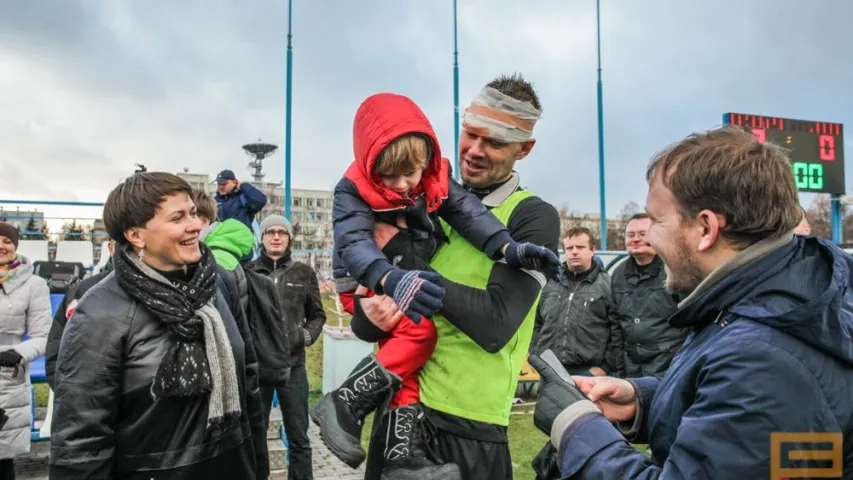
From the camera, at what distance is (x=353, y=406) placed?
6.17 ft

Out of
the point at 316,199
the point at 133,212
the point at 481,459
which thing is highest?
the point at 316,199

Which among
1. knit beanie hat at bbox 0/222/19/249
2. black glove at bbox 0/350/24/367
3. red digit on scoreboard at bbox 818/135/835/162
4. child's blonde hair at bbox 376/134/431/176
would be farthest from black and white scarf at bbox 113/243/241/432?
red digit on scoreboard at bbox 818/135/835/162

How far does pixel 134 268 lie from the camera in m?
2.59

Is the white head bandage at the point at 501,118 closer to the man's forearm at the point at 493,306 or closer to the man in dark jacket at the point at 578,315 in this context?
the man's forearm at the point at 493,306

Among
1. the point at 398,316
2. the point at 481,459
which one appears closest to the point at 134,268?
the point at 398,316

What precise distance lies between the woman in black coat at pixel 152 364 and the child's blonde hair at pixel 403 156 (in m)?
1.31

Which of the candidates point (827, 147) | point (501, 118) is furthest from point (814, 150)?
point (501, 118)

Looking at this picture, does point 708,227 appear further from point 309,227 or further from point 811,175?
point 309,227

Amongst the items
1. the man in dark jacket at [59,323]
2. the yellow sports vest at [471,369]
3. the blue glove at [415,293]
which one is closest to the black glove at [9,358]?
the man in dark jacket at [59,323]

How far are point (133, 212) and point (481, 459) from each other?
1.92m

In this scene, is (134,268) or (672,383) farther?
(134,268)

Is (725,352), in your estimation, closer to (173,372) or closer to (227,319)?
(173,372)

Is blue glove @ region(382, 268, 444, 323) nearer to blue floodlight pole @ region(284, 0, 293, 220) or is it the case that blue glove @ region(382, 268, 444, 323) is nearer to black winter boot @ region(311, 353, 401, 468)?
black winter boot @ region(311, 353, 401, 468)

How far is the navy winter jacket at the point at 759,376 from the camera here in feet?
3.54
